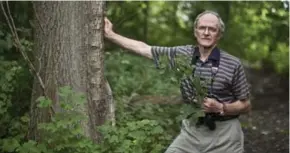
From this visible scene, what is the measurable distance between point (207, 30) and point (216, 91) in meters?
0.49

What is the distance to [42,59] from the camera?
4266 mm

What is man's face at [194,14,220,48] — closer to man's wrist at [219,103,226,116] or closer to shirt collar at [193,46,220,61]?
shirt collar at [193,46,220,61]

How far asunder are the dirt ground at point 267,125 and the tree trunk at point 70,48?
9.83ft

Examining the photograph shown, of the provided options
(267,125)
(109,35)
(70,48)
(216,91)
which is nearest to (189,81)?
(216,91)

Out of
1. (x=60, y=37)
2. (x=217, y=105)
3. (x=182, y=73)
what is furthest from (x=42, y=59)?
(x=217, y=105)

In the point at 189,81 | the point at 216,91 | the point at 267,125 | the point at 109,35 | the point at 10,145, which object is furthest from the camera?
the point at 267,125

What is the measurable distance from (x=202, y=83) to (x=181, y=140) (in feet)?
1.94

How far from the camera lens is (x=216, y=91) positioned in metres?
4.27

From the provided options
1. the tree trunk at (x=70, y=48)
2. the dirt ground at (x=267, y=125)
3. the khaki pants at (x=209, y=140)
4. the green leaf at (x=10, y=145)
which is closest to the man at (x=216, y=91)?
the khaki pants at (x=209, y=140)

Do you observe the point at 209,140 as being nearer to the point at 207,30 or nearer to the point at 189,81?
the point at 189,81

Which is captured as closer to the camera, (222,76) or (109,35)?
(222,76)

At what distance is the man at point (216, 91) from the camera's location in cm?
425

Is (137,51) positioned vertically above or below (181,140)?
above

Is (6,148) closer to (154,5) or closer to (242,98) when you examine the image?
(242,98)
